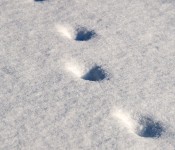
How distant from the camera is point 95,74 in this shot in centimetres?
189

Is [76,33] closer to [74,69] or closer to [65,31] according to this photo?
[65,31]

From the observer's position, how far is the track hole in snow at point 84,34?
214 cm

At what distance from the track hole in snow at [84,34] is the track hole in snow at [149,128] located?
2.20 feet

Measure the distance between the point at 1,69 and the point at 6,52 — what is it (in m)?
0.15

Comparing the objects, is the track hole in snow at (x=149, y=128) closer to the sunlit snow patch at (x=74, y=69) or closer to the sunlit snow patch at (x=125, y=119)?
the sunlit snow patch at (x=125, y=119)

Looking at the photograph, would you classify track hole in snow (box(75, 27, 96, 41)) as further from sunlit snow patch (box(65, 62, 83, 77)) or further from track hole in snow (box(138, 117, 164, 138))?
track hole in snow (box(138, 117, 164, 138))

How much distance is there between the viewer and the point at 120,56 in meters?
1.99

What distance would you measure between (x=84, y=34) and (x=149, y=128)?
76cm

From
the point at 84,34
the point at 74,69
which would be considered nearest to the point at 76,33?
the point at 84,34

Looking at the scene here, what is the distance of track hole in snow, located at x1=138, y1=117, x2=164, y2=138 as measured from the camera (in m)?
1.61

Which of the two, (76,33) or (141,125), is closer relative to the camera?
(141,125)

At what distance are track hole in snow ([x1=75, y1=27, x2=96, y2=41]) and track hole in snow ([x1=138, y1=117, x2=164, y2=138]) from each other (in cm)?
67

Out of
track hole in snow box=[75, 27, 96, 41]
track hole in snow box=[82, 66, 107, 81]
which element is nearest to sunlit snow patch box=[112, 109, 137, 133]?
track hole in snow box=[82, 66, 107, 81]

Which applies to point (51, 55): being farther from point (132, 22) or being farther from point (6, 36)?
point (132, 22)
